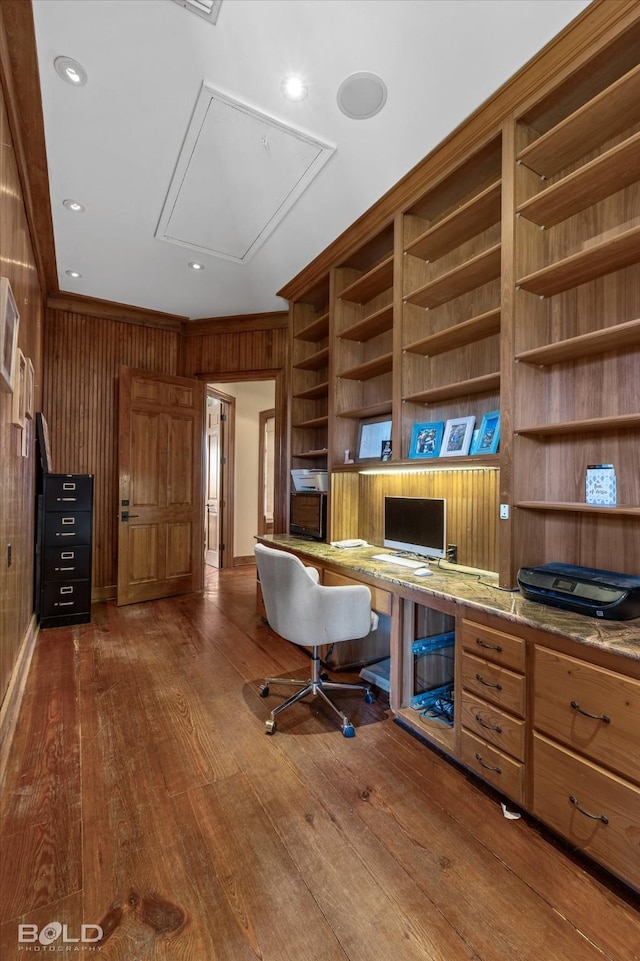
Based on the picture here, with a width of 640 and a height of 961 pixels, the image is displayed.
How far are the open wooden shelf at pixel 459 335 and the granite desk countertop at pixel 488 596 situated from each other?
1326 millimetres

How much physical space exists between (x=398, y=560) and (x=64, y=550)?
2951 mm

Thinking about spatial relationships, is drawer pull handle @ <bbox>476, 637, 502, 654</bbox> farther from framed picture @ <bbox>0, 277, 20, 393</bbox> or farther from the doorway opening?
the doorway opening

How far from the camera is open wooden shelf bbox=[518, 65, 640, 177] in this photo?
167 cm

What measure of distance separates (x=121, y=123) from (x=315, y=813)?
11.0 ft

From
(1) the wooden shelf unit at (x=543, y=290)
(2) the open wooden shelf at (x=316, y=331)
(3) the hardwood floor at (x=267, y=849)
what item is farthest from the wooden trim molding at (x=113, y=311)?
(3) the hardwood floor at (x=267, y=849)

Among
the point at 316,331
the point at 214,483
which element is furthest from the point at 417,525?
the point at 214,483

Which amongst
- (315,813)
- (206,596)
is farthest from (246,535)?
(315,813)

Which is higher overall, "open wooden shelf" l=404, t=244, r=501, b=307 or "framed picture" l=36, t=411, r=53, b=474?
"open wooden shelf" l=404, t=244, r=501, b=307

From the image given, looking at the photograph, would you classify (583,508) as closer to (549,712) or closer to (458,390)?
(549,712)

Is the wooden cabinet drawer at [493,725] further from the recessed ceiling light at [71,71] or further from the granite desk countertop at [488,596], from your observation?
the recessed ceiling light at [71,71]

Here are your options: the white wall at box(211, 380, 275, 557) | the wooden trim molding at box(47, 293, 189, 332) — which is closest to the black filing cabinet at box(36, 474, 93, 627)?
the wooden trim molding at box(47, 293, 189, 332)

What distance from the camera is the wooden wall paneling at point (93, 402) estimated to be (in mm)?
4410

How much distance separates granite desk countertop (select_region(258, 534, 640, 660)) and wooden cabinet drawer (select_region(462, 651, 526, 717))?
22 cm

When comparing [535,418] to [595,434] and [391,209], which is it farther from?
Result: [391,209]
